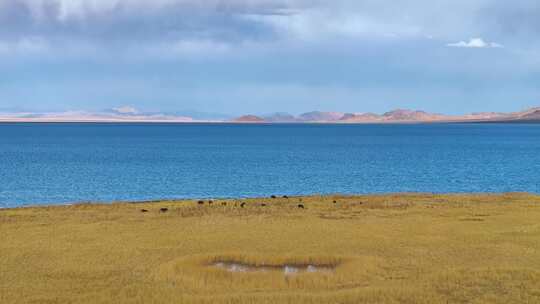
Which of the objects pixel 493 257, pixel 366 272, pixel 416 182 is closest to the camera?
pixel 366 272

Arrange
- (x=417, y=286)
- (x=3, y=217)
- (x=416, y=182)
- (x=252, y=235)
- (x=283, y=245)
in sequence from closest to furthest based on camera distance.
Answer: (x=417, y=286), (x=283, y=245), (x=252, y=235), (x=3, y=217), (x=416, y=182)

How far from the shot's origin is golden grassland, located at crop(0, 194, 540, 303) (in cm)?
1884

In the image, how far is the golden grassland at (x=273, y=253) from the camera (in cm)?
1884

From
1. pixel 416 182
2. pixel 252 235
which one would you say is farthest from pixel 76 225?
pixel 416 182

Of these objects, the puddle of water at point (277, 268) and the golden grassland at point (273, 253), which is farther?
the puddle of water at point (277, 268)

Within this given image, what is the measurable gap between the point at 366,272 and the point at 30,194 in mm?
49383

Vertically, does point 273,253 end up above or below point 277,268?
above

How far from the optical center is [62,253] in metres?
24.2

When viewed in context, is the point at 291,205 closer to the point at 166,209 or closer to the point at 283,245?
the point at 166,209

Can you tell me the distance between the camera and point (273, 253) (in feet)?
79.1

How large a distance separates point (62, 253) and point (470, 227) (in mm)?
18451

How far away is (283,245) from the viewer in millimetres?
25797

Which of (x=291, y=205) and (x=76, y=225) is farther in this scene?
(x=291, y=205)

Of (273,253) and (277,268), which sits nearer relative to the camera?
(277,268)
